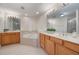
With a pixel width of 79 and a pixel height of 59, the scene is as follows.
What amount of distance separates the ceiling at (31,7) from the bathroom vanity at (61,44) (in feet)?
2.13

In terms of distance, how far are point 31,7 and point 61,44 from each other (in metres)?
0.93

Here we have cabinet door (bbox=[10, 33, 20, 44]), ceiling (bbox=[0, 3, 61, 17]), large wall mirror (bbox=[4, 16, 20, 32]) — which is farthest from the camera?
cabinet door (bbox=[10, 33, 20, 44])

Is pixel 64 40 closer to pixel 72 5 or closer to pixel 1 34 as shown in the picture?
pixel 72 5

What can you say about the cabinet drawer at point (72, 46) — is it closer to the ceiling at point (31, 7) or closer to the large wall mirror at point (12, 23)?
the ceiling at point (31, 7)

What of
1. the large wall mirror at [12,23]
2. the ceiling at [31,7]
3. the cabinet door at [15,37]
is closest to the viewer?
the ceiling at [31,7]

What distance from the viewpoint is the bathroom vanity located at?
1.84 m

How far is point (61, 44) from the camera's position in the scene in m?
2.29

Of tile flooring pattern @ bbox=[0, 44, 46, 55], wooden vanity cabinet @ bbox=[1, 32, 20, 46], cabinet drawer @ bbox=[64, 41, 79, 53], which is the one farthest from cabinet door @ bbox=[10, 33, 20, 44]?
cabinet drawer @ bbox=[64, 41, 79, 53]

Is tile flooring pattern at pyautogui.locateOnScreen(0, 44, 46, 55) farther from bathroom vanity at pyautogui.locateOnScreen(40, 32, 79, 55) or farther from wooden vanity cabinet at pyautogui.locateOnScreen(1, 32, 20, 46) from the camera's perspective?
bathroom vanity at pyautogui.locateOnScreen(40, 32, 79, 55)

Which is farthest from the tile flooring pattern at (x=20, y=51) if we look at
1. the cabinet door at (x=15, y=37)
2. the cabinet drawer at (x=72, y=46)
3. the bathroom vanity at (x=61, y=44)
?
the cabinet drawer at (x=72, y=46)

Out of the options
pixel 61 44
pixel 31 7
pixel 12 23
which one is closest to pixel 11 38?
pixel 12 23

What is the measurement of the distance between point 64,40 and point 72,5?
25.9 inches

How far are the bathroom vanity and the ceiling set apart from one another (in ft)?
2.13

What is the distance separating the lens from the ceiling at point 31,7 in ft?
6.96
